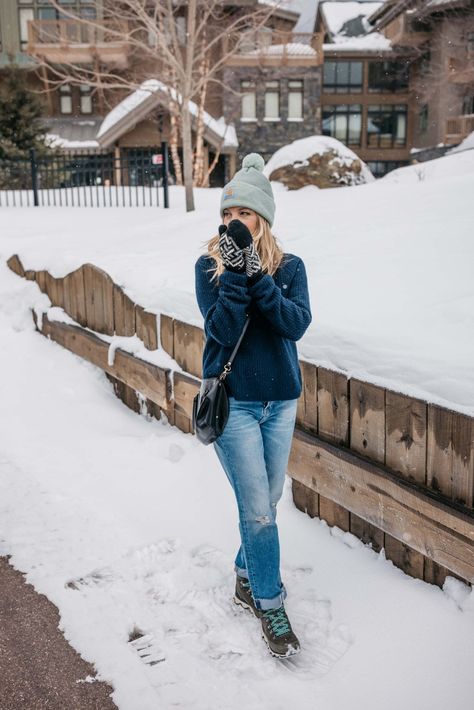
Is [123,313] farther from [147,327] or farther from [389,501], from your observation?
[389,501]

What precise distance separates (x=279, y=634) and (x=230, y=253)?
1.62 meters

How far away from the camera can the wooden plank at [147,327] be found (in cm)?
558

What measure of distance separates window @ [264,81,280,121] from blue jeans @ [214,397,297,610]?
30.4 metres

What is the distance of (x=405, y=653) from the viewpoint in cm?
285

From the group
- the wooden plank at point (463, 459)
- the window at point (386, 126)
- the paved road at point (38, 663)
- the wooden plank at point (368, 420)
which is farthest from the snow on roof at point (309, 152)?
the window at point (386, 126)

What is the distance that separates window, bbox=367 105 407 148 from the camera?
1458 inches

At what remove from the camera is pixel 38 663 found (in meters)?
2.90

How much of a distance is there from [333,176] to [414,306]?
11.2m

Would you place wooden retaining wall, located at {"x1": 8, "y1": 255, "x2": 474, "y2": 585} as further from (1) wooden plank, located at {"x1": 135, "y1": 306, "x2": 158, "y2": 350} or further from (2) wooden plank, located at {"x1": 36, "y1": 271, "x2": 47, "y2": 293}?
(2) wooden plank, located at {"x1": 36, "y1": 271, "x2": 47, "y2": 293}

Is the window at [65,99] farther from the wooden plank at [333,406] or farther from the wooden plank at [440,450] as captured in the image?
the wooden plank at [440,450]

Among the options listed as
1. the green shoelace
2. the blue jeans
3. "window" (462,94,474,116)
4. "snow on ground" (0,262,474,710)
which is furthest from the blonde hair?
"window" (462,94,474,116)

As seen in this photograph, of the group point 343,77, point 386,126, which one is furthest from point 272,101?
point 386,126

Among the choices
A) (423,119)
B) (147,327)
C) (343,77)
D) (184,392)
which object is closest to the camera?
(184,392)

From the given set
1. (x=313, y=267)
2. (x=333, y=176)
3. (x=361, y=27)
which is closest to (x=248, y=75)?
(x=361, y=27)
